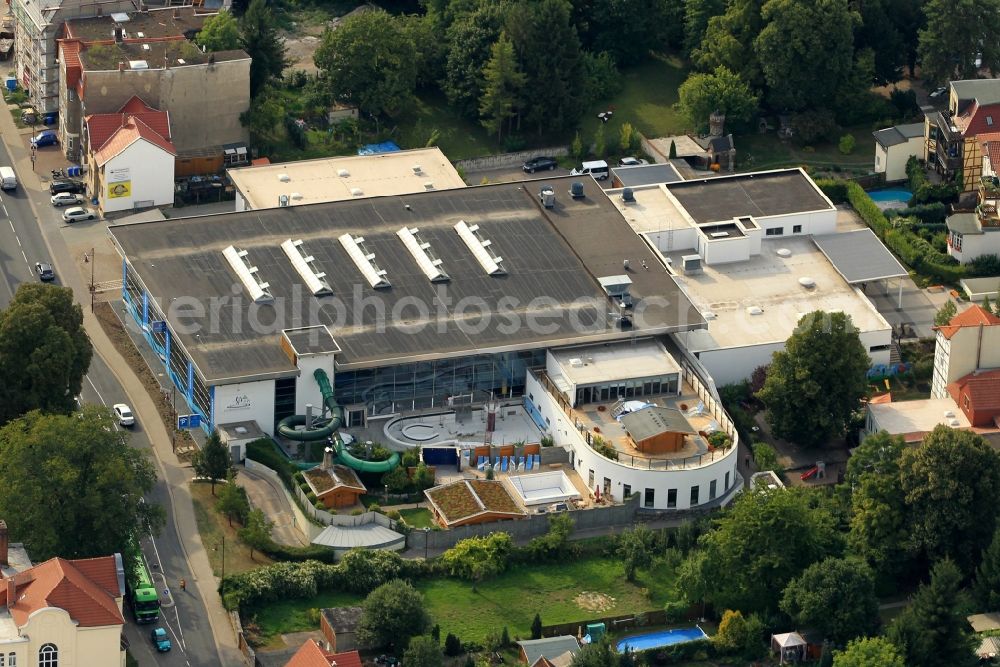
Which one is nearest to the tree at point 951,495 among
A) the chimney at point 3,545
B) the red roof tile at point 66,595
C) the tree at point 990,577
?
the tree at point 990,577

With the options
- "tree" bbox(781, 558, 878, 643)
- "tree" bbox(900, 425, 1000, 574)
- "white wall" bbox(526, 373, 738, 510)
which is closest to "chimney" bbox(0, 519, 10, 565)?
"white wall" bbox(526, 373, 738, 510)

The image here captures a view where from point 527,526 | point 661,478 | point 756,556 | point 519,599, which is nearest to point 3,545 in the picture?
point 519,599

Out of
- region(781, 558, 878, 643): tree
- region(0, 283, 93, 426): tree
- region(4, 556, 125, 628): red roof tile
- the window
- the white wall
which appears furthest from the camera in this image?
the white wall

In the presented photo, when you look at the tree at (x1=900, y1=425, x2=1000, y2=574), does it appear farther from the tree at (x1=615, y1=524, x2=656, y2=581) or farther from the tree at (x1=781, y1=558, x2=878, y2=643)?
the tree at (x1=615, y1=524, x2=656, y2=581)

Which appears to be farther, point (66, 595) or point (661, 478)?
point (661, 478)

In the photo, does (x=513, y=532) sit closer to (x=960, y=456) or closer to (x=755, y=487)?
(x=755, y=487)

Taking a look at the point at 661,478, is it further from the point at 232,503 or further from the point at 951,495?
the point at 232,503

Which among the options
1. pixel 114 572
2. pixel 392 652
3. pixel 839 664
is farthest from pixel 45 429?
pixel 839 664
